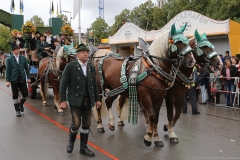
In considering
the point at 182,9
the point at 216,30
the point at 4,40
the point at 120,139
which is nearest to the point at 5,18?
the point at 216,30

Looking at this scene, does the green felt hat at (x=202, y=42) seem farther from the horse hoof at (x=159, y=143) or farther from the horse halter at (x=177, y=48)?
the horse hoof at (x=159, y=143)

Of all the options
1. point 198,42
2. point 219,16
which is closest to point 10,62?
point 198,42

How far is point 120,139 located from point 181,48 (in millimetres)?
2231

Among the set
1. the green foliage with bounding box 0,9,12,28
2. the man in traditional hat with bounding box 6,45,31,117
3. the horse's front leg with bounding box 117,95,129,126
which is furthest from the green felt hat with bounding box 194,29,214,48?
the green foliage with bounding box 0,9,12,28

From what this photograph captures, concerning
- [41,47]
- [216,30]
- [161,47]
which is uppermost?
[216,30]

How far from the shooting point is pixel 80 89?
187 inches

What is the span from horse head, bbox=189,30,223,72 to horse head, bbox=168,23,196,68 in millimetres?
613

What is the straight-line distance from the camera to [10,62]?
26.4 ft

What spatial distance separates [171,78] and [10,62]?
489 cm

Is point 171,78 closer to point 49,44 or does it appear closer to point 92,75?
point 92,75

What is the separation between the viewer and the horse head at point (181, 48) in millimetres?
5117

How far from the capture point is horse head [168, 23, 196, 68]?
5.12m

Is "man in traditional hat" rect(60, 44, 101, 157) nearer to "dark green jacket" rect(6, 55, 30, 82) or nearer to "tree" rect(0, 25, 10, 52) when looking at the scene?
"dark green jacket" rect(6, 55, 30, 82)

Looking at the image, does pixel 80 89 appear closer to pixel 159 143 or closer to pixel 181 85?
pixel 159 143
